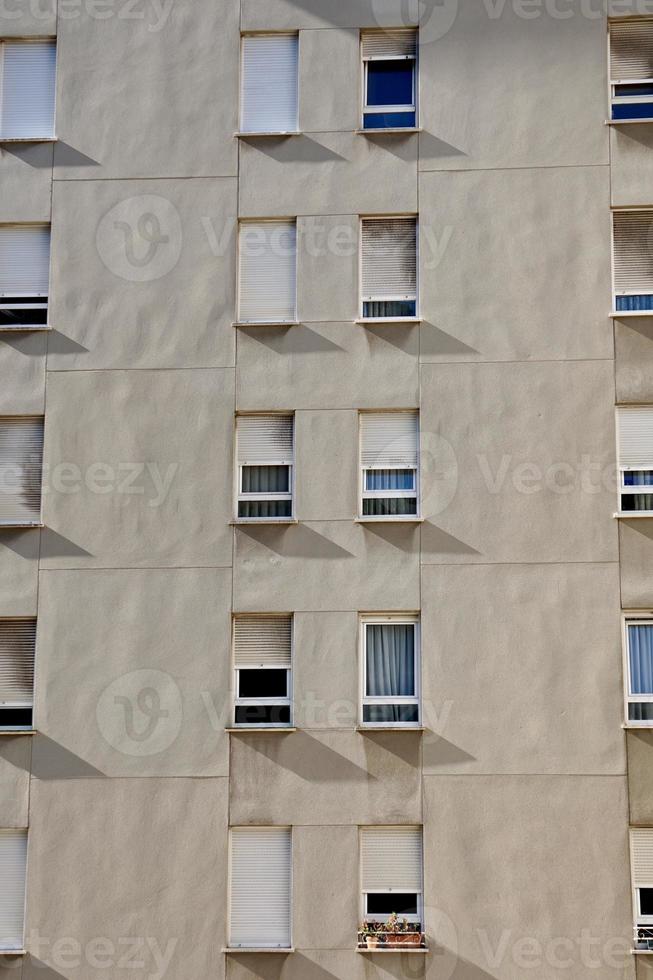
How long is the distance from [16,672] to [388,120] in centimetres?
1133

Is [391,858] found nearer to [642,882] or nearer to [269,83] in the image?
[642,882]

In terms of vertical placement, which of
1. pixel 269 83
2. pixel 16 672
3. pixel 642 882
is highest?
pixel 269 83

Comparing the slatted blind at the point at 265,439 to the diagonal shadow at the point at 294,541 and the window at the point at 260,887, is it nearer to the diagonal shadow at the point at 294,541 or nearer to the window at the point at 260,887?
the diagonal shadow at the point at 294,541

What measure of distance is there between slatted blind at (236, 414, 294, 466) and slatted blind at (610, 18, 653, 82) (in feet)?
27.3

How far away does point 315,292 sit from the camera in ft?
77.6

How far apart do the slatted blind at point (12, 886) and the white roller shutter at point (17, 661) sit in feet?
6.98

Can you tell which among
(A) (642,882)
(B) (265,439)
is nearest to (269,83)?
(B) (265,439)

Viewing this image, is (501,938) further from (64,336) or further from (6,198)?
(6,198)

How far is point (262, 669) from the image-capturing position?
22609 mm

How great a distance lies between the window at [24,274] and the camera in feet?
78.9

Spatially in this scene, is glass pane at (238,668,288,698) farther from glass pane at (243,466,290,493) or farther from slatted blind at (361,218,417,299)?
slatted blind at (361,218,417,299)

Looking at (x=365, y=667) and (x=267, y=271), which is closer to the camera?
(x=365, y=667)

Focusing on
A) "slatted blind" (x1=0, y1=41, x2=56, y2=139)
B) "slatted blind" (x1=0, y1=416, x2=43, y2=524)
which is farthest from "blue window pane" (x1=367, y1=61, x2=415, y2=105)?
"slatted blind" (x1=0, y1=416, x2=43, y2=524)

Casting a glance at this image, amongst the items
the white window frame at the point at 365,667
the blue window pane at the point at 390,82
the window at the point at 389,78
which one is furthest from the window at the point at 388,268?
the white window frame at the point at 365,667
